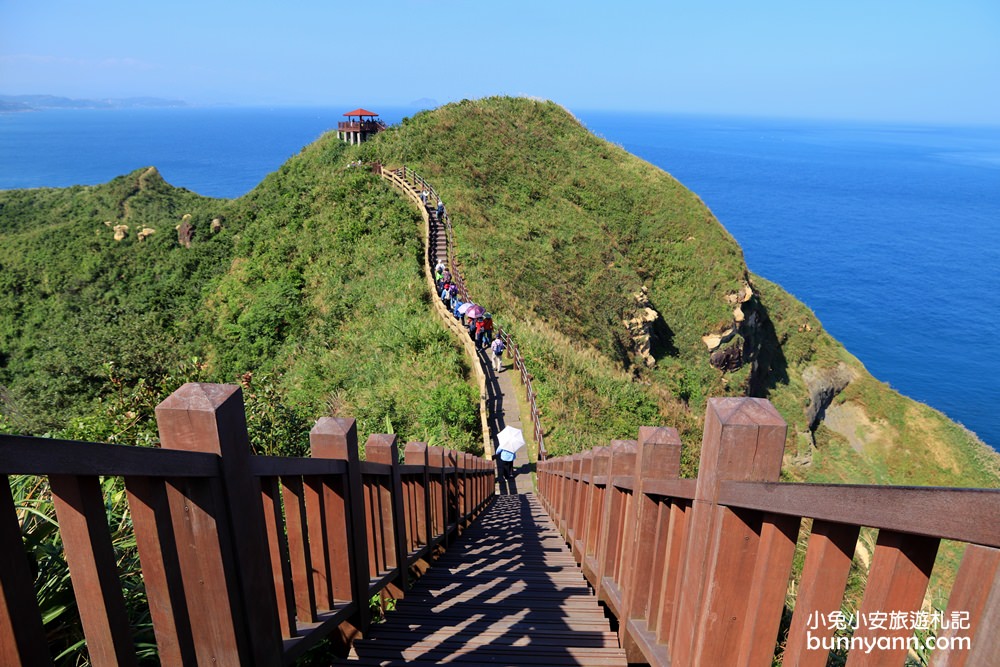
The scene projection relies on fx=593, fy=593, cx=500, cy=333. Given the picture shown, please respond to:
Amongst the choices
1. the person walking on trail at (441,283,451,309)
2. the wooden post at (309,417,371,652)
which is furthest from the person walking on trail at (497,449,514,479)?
the wooden post at (309,417,371,652)

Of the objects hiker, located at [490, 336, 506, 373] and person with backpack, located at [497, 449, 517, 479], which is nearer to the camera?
person with backpack, located at [497, 449, 517, 479]

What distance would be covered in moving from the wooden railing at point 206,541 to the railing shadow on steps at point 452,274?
462 inches

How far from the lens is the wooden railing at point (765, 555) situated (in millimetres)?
1019

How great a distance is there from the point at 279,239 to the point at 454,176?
38.7 ft

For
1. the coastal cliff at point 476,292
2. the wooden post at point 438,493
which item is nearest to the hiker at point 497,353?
the coastal cliff at point 476,292

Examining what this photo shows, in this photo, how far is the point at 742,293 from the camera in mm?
37719

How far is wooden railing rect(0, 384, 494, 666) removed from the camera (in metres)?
1.29

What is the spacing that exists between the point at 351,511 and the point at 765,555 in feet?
6.70

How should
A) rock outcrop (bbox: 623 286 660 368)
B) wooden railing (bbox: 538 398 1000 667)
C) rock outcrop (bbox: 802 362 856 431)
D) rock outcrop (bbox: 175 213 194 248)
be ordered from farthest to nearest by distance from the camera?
rock outcrop (bbox: 802 362 856 431), rock outcrop (bbox: 175 213 194 248), rock outcrop (bbox: 623 286 660 368), wooden railing (bbox: 538 398 1000 667)

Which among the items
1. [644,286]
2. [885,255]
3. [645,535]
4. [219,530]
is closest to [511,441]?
[645,535]

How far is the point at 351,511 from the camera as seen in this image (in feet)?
10.0

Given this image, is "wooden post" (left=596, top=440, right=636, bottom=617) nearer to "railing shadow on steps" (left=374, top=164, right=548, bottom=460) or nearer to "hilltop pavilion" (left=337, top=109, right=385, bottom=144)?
"railing shadow on steps" (left=374, top=164, right=548, bottom=460)

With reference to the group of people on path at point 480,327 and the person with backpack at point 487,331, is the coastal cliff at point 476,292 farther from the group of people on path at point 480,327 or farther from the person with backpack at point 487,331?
the person with backpack at point 487,331

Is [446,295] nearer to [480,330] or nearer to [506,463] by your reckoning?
[480,330]
